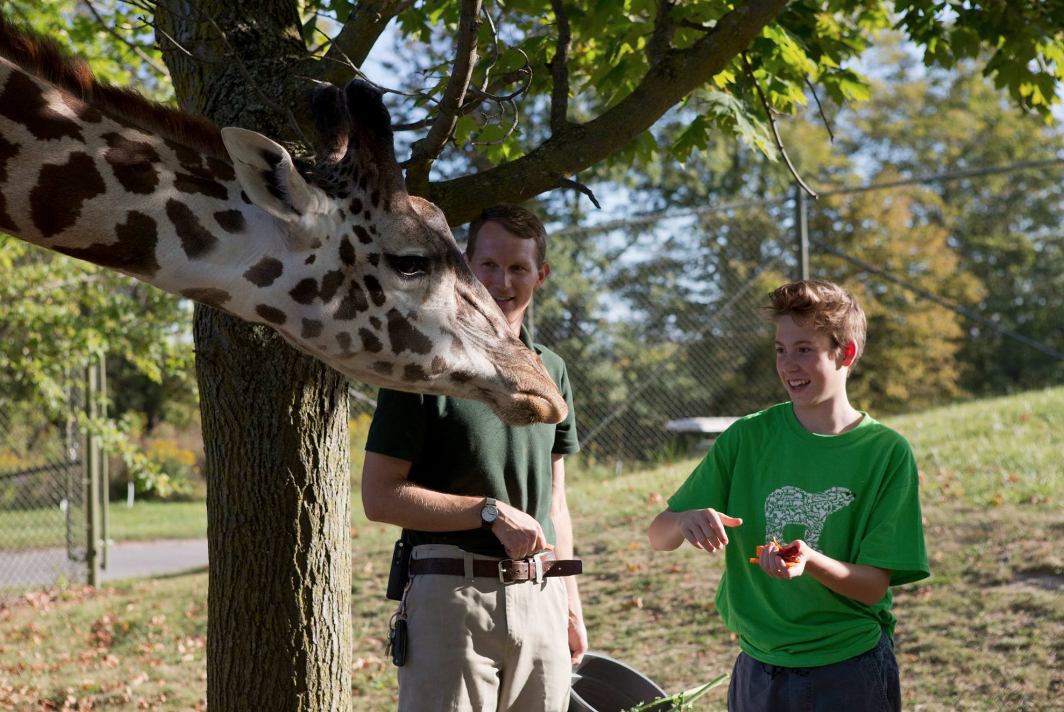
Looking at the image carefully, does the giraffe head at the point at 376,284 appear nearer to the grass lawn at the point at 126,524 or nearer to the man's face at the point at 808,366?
the man's face at the point at 808,366

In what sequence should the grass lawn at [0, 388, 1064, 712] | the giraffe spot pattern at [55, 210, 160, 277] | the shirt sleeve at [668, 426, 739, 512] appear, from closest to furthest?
the giraffe spot pattern at [55, 210, 160, 277], the shirt sleeve at [668, 426, 739, 512], the grass lawn at [0, 388, 1064, 712]

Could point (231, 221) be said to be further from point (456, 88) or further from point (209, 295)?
point (456, 88)

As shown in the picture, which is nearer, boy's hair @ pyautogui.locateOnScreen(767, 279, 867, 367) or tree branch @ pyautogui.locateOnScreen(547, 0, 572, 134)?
boy's hair @ pyautogui.locateOnScreen(767, 279, 867, 367)

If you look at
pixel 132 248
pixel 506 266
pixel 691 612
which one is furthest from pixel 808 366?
pixel 691 612

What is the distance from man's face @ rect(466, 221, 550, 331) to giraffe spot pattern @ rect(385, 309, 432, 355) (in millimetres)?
570

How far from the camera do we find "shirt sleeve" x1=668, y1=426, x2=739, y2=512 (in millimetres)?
2924

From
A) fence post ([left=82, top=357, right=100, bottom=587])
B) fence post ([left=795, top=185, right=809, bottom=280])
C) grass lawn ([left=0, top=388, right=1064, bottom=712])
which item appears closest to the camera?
grass lawn ([left=0, top=388, right=1064, bottom=712])

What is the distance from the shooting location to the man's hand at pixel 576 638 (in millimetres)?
3109

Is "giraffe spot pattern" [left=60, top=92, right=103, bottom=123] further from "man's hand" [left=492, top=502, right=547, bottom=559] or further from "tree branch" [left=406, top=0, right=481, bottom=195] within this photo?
"man's hand" [left=492, top=502, right=547, bottom=559]

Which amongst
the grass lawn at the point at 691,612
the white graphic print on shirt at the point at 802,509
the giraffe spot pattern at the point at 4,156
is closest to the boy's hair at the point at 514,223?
the white graphic print on shirt at the point at 802,509

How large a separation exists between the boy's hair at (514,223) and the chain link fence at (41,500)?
6626 millimetres

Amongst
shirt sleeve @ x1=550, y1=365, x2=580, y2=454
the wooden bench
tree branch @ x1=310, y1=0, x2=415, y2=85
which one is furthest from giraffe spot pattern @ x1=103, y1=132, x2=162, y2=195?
the wooden bench

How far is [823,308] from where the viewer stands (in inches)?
110

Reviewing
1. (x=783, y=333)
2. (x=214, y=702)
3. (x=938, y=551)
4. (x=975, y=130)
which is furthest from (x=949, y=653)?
(x=975, y=130)
